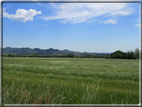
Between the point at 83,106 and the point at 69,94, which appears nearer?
the point at 83,106

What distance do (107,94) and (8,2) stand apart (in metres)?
5.63

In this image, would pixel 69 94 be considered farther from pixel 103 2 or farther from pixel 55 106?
pixel 103 2

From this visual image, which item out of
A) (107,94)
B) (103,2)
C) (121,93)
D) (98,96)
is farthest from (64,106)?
(103,2)

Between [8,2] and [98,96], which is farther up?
[8,2]

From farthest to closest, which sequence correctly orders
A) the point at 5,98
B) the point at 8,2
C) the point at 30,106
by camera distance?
the point at 8,2 < the point at 5,98 < the point at 30,106

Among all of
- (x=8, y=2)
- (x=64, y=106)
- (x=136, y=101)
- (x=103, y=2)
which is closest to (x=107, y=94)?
(x=136, y=101)

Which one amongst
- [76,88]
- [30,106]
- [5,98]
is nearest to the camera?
[30,106]

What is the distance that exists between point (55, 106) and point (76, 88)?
1.70 metres

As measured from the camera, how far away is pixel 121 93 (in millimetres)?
4863

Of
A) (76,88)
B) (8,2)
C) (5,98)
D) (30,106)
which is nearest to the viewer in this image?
(30,106)

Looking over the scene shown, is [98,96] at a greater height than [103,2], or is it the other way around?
[103,2]

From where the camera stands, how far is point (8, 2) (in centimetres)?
471

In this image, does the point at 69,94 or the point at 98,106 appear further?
the point at 69,94

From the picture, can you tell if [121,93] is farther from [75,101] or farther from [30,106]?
[30,106]
